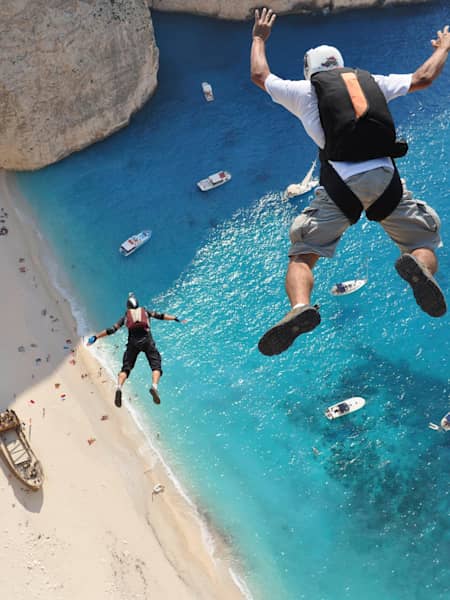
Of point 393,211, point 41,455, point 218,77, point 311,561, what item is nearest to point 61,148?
point 218,77

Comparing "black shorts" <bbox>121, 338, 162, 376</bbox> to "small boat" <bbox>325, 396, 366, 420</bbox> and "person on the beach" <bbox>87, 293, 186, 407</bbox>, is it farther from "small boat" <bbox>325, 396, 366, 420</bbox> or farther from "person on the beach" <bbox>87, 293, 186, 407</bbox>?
"small boat" <bbox>325, 396, 366, 420</bbox>

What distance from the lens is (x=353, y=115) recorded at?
29.7 ft

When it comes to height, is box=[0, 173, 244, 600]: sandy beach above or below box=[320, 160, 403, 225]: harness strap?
below

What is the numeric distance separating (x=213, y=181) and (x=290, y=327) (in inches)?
793

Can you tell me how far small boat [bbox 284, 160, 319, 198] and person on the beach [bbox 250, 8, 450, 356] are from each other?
1821cm

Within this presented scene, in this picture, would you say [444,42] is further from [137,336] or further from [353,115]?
[137,336]

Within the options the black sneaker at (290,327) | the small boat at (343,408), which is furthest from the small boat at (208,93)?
the black sneaker at (290,327)

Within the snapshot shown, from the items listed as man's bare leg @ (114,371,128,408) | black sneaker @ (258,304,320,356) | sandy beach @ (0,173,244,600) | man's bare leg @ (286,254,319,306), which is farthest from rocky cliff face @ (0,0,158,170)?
black sneaker @ (258,304,320,356)

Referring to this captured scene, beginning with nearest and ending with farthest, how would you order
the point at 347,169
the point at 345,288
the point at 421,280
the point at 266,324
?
the point at 347,169, the point at 421,280, the point at 266,324, the point at 345,288

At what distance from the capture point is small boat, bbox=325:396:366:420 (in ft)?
79.6

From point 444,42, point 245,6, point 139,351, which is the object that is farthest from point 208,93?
point 444,42

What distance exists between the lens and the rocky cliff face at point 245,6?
111ft

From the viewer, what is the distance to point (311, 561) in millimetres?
22297

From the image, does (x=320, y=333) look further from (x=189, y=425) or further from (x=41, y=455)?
(x=41, y=455)
